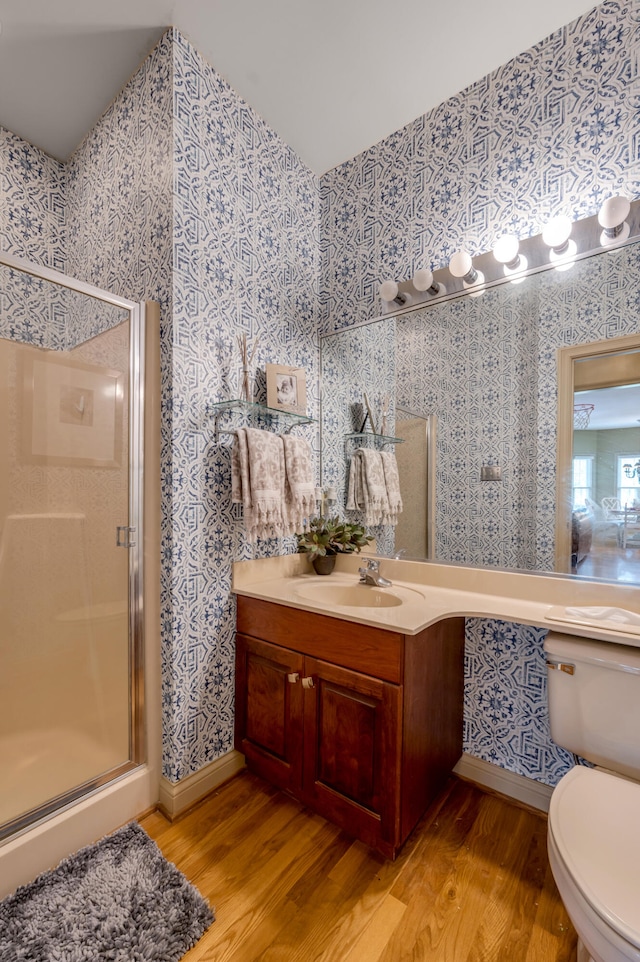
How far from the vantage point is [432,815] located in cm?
Result: 148

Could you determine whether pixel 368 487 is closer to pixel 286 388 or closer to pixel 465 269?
pixel 286 388

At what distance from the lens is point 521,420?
1525mm

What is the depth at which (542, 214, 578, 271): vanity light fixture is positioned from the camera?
137 centimetres

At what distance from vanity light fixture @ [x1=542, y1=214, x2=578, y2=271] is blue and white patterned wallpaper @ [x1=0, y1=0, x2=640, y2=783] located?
4.7 inches

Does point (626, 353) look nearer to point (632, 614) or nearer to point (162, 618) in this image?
point (632, 614)

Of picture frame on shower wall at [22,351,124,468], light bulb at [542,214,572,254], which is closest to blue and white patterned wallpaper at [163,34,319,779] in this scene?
picture frame on shower wall at [22,351,124,468]

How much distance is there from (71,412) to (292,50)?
1570mm

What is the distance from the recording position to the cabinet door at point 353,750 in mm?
1231

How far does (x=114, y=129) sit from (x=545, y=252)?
6.08 ft

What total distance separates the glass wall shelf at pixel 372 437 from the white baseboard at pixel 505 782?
1313 millimetres

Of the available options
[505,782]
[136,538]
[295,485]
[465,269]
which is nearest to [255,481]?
[295,485]

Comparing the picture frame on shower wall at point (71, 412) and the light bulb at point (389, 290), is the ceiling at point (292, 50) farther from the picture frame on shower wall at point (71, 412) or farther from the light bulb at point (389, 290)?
the picture frame on shower wall at point (71, 412)

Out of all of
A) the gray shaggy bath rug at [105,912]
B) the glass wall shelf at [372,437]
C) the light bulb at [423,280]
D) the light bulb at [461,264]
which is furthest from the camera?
the glass wall shelf at [372,437]

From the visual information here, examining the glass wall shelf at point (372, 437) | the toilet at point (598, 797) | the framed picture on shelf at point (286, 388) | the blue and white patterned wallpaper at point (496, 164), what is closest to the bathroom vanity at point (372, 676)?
the toilet at point (598, 797)
